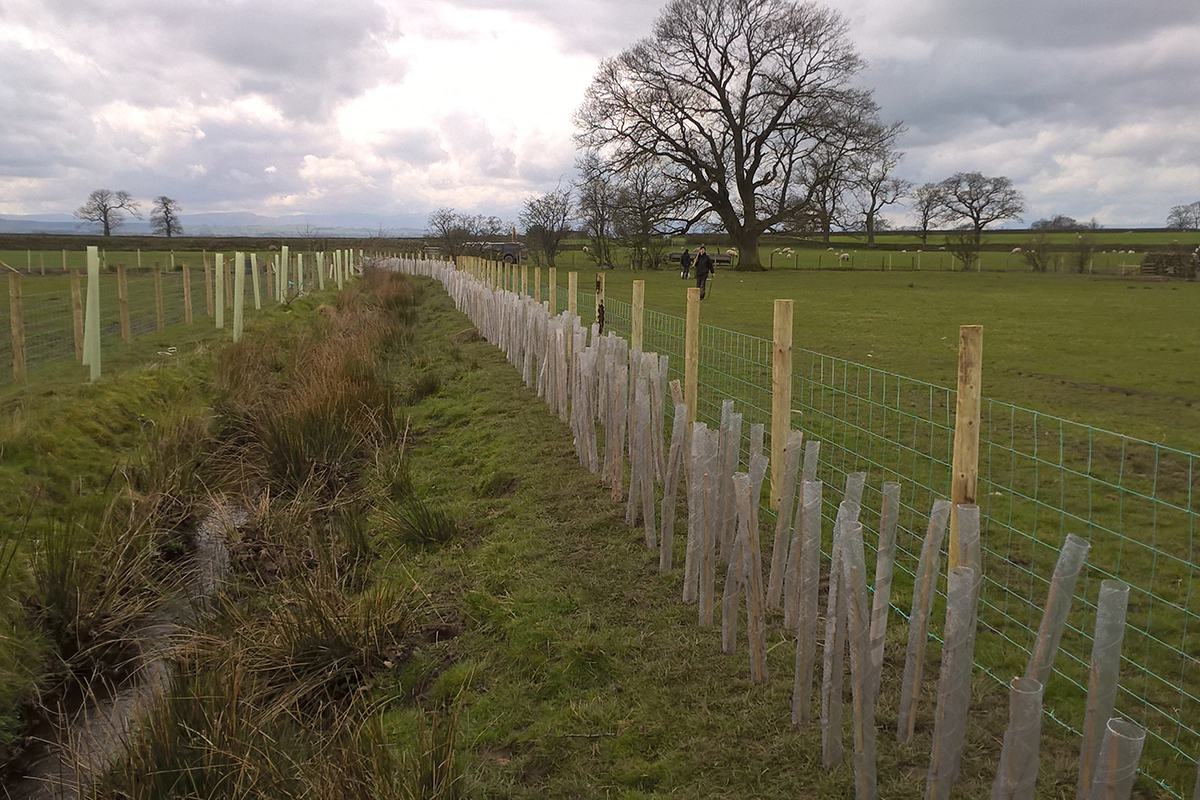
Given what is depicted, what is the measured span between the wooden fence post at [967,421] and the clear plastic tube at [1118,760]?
1.04m

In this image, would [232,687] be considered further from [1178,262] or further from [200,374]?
[1178,262]

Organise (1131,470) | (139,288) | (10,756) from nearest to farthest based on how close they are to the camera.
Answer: (10,756), (1131,470), (139,288)

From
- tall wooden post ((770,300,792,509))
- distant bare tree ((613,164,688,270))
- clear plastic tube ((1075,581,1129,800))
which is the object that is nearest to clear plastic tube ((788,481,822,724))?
clear plastic tube ((1075,581,1129,800))

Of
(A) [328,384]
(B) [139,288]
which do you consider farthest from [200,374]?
(B) [139,288]

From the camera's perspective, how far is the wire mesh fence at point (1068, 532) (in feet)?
10.8

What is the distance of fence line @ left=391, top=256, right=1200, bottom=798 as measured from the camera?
330cm

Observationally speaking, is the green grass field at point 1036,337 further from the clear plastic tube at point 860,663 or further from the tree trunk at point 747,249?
the tree trunk at point 747,249

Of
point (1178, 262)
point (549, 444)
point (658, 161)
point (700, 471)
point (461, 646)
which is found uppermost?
point (658, 161)

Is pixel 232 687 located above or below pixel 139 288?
below

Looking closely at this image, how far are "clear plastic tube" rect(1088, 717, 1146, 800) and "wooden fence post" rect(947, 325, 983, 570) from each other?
104cm

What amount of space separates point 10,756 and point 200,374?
255 inches

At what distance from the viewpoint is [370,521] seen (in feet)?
20.8

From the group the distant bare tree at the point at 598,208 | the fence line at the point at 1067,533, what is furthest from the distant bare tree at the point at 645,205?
the fence line at the point at 1067,533

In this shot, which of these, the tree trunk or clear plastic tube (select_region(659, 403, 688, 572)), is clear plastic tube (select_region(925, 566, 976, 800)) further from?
the tree trunk
